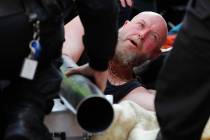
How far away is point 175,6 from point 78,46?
2773 mm

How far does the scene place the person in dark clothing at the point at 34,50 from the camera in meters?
1.42

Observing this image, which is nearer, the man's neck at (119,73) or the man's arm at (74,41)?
the man's arm at (74,41)

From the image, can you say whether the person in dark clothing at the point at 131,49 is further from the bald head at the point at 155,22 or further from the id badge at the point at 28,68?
the id badge at the point at 28,68

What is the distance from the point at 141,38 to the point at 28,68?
3.86 feet

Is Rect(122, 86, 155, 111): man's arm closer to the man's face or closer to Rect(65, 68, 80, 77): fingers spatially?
the man's face

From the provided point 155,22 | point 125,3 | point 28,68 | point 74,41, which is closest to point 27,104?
point 28,68

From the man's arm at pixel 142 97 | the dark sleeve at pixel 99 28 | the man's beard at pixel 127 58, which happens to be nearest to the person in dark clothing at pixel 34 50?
the dark sleeve at pixel 99 28

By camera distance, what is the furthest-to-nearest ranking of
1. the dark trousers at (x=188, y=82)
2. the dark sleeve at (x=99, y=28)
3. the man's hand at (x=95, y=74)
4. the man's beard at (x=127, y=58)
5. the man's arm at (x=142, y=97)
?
the man's beard at (x=127, y=58)
the man's arm at (x=142, y=97)
the man's hand at (x=95, y=74)
the dark sleeve at (x=99, y=28)
the dark trousers at (x=188, y=82)

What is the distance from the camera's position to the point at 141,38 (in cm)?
255

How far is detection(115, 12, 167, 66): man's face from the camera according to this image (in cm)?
252

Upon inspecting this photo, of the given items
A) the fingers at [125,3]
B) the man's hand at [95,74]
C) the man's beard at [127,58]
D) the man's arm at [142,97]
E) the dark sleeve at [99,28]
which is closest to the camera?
the dark sleeve at [99,28]

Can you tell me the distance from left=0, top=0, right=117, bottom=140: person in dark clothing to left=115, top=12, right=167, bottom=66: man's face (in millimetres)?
857

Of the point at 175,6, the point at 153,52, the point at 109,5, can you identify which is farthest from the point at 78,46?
the point at 175,6

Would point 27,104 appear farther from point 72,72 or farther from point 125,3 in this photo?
point 125,3
